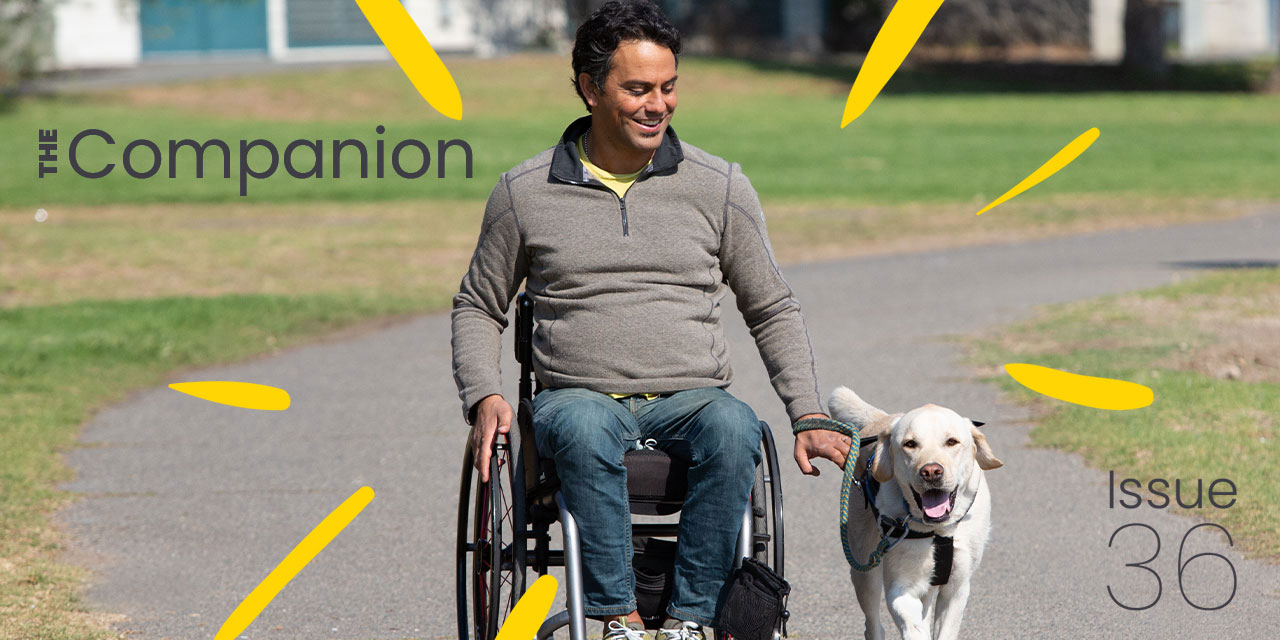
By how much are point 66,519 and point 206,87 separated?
3167 centimetres

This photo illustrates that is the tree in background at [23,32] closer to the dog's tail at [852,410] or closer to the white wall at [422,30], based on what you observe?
→ the white wall at [422,30]

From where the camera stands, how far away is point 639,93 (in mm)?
4195

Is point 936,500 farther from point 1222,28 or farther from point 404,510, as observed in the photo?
point 1222,28

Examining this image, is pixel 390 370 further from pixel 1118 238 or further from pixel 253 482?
pixel 1118 238

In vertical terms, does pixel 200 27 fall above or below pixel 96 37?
above

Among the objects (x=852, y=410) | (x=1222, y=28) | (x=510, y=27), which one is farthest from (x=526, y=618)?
(x=1222, y=28)

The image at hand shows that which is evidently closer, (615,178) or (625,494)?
(625,494)

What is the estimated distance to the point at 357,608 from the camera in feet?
17.4

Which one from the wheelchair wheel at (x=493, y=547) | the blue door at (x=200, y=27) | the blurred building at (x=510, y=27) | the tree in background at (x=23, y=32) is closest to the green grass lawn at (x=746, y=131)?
the tree in background at (x=23, y=32)

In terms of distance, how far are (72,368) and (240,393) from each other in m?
1.43

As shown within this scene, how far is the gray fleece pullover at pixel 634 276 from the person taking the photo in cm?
415

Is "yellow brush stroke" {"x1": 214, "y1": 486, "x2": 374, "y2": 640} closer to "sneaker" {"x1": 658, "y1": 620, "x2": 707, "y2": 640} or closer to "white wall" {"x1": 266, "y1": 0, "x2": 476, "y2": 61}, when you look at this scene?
"sneaker" {"x1": 658, "y1": 620, "x2": 707, "y2": 640}

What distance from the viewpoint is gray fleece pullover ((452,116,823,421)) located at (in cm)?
415

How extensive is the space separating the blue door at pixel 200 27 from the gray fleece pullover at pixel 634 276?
4597 centimetres
